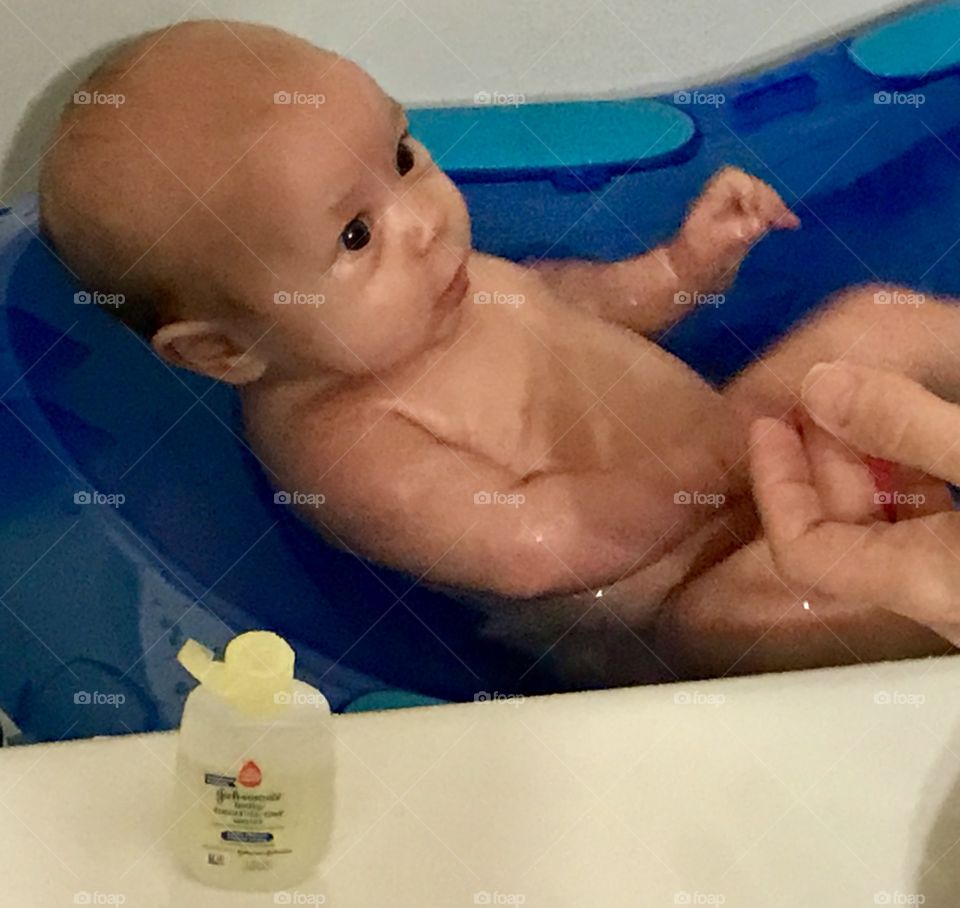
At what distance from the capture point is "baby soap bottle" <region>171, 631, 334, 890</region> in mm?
494

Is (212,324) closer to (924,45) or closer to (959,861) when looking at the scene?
(959,861)

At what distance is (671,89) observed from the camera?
0.94 meters

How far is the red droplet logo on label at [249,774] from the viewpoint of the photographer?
1.62 feet

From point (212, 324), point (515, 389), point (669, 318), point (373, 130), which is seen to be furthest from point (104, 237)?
point (669, 318)

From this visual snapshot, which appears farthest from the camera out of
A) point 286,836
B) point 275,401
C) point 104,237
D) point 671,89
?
point 671,89

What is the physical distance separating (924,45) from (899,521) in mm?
525

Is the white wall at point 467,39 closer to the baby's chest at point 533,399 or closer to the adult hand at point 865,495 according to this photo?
the baby's chest at point 533,399
